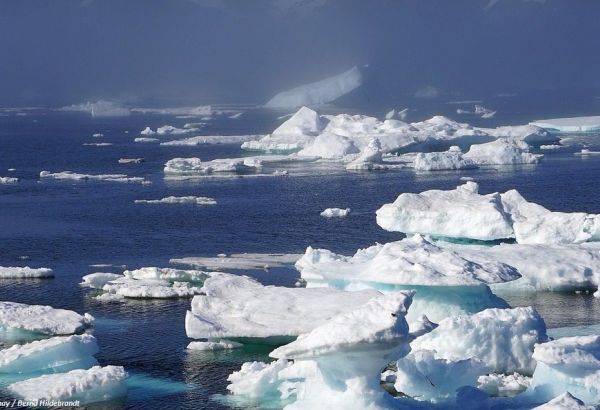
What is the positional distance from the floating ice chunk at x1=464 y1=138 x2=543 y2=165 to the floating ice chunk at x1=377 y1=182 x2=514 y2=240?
24.1 meters

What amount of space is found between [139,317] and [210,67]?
116779mm

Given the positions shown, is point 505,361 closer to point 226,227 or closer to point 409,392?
point 409,392

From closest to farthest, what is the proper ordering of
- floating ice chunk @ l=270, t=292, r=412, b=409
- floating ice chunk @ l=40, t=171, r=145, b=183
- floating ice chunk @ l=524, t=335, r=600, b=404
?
floating ice chunk @ l=270, t=292, r=412, b=409, floating ice chunk @ l=524, t=335, r=600, b=404, floating ice chunk @ l=40, t=171, r=145, b=183

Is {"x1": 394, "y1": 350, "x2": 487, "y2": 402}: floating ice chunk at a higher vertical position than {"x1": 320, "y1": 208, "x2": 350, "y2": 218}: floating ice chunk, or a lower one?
lower

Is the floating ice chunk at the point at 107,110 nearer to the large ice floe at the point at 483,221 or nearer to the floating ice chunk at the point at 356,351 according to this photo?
the large ice floe at the point at 483,221

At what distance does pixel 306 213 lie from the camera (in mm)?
37500

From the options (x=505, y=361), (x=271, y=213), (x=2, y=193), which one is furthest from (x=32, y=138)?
(x=505, y=361)

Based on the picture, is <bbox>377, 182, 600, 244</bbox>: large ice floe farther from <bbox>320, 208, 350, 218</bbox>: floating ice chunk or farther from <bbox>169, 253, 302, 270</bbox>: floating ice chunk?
<bbox>320, 208, 350, 218</bbox>: floating ice chunk

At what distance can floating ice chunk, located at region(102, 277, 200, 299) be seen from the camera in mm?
24000

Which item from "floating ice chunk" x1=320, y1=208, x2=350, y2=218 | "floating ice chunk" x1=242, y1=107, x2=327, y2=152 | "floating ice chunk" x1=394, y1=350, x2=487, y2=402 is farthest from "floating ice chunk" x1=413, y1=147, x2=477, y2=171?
"floating ice chunk" x1=394, y1=350, x2=487, y2=402

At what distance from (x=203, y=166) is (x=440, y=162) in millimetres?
11096

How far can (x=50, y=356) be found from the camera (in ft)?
58.5

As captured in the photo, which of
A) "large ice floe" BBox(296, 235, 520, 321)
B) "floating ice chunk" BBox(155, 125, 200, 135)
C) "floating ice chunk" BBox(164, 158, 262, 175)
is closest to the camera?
"large ice floe" BBox(296, 235, 520, 321)

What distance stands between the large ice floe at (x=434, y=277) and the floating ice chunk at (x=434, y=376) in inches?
153
